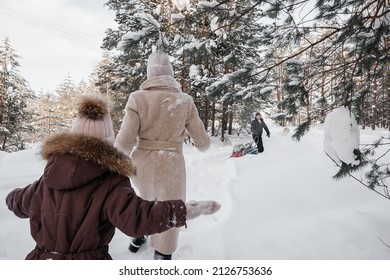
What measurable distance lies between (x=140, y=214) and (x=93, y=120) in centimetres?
63

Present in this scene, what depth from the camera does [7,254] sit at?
94.9 inches

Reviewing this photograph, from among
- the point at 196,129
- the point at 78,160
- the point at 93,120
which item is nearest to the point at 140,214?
the point at 78,160

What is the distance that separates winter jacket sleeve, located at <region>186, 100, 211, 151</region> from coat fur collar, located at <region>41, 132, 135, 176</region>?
105cm

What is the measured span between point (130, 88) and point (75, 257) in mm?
11553

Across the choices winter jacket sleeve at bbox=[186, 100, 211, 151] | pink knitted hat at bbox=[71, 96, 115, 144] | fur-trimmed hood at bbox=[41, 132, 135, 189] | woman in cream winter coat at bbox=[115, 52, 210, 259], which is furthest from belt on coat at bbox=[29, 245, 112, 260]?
winter jacket sleeve at bbox=[186, 100, 211, 151]

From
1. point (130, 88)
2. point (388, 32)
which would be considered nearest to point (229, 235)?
point (388, 32)

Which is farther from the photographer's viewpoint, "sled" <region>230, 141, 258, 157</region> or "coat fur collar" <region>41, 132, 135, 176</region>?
"sled" <region>230, 141, 258, 157</region>

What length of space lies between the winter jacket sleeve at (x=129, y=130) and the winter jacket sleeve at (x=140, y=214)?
90 cm

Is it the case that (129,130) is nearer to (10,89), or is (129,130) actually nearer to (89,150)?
(89,150)

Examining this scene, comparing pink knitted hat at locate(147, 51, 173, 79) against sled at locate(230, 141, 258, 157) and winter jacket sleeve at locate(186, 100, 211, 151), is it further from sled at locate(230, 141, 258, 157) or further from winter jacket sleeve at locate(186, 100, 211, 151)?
sled at locate(230, 141, 258, 157)

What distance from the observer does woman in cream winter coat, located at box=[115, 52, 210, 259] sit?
6.48 ft

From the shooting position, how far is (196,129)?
2193 millimetres

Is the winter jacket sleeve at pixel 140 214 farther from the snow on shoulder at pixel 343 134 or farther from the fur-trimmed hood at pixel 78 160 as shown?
the snow on shoulder at pixel 343 134

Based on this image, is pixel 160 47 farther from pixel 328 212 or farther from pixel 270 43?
pixel 328 212
